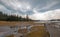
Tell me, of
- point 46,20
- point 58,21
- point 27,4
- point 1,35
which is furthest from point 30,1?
point 1,35

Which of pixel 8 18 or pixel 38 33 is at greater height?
pixel 8 18

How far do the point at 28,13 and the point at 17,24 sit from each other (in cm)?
36

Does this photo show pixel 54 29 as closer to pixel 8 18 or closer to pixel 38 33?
pixel 38 33

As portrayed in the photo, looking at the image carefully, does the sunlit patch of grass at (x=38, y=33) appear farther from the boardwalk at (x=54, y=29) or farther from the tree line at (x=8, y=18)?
the tree line at (x=8, y=18)

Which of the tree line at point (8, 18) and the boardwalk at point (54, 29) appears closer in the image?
the tree line at point (8, 18)

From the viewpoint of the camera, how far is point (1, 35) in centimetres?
229

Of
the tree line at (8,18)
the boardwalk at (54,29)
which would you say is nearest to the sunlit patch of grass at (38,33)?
the boardwalk at (54,29)

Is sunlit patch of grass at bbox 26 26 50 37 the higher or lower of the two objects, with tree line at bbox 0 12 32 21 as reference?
lower

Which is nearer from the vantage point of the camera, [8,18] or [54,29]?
[8,18]

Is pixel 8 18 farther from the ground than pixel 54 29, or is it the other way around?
pixel 8 18

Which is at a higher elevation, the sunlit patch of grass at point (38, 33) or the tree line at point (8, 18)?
the tree line at point (8, 18)

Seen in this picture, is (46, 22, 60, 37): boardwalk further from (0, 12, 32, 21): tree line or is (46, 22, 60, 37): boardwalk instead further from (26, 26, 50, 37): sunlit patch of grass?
(0, 12, 32, 21): tree line

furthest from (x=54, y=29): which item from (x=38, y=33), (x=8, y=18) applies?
(x=8, y=18)

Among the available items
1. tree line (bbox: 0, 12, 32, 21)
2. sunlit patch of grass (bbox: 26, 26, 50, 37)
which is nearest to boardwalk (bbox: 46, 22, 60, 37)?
sunlit patch of grass (bbox: 26, 26, 50, 37)
